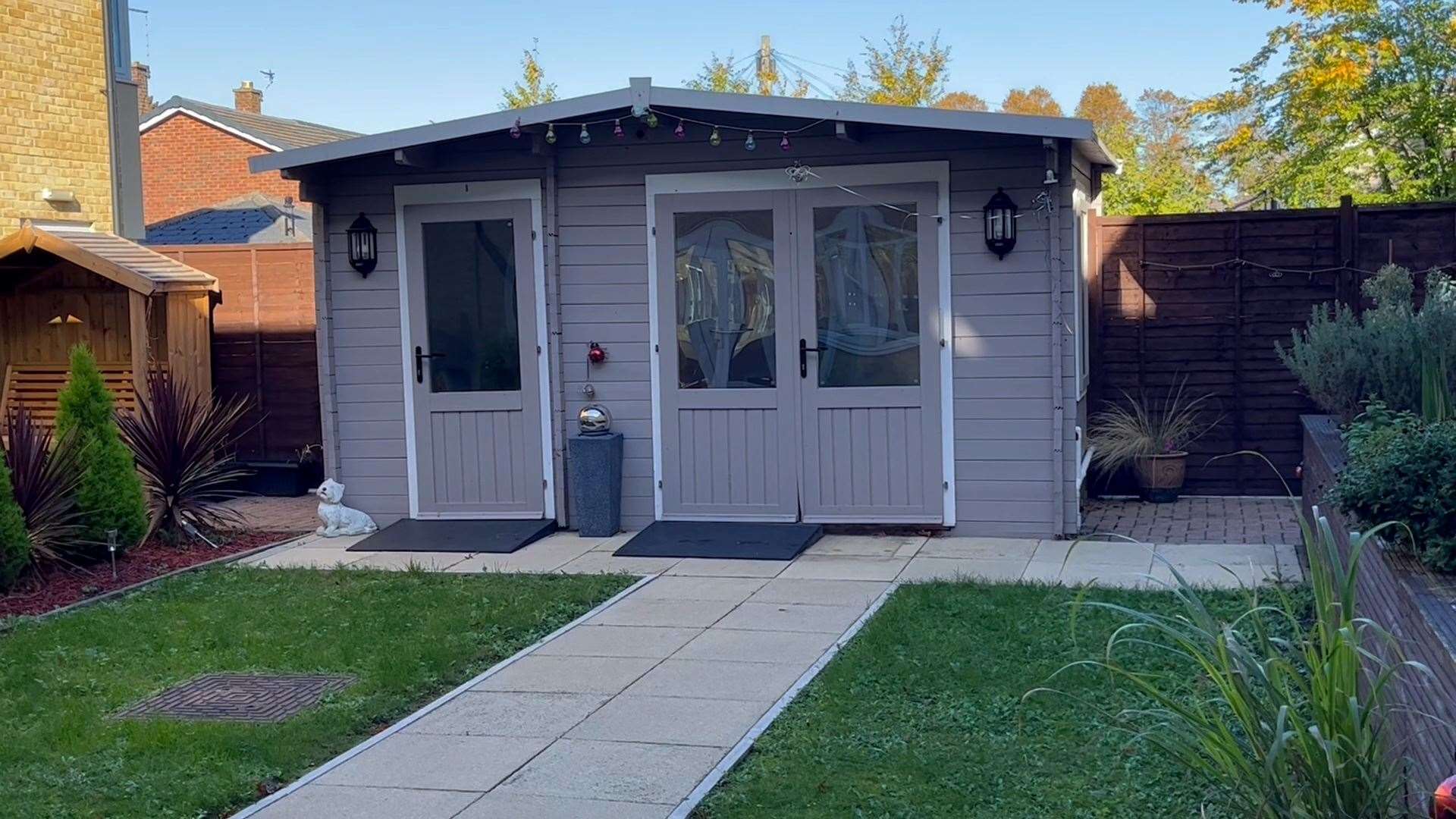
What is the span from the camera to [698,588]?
23.8 feet

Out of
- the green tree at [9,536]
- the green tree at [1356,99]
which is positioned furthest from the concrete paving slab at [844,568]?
the green tree at [1356,99]

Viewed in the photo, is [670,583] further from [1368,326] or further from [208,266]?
[208,266]

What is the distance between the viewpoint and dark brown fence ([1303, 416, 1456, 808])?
296cm

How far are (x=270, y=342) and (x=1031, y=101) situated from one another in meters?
28.2

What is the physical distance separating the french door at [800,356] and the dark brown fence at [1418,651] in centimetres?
405

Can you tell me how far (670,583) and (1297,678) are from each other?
454cm

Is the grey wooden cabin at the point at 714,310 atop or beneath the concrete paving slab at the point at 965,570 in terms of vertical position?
atop

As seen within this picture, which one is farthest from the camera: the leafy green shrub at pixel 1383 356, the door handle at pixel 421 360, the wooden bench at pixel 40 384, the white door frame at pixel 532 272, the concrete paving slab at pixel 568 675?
the wooden bench at pixel 40 384

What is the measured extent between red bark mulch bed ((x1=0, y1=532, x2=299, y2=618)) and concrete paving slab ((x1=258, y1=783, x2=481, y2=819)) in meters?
3.46

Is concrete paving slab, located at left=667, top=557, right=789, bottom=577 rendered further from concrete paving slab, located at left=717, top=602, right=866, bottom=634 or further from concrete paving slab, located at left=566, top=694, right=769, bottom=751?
concrete paving slab, located at left=566, top=694, right=769, bottom=751

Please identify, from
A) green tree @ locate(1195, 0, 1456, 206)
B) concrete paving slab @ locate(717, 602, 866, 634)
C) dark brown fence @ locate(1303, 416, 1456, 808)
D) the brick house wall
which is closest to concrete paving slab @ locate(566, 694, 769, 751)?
concrete paving slab @ locate(717, 602, 866, 634)

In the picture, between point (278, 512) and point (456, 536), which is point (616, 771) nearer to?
point (456, 536)

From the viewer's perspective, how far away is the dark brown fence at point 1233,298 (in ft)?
30.1

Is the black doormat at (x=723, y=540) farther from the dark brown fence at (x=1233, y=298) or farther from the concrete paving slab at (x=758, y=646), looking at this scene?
the dark brown fence at (x=1233, y=298)
